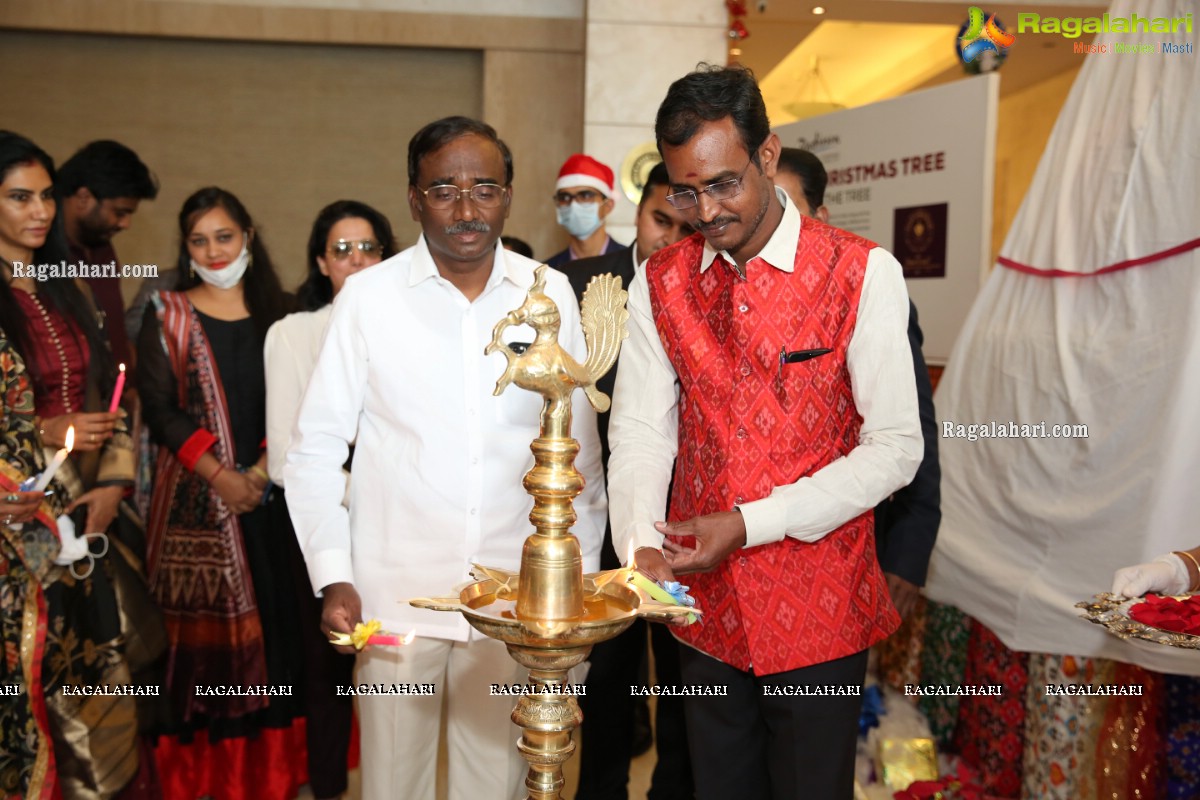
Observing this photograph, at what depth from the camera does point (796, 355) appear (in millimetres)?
2020

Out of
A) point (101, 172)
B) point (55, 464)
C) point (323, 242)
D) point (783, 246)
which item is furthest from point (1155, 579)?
point (101, 172)

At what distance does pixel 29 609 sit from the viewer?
2.92 m

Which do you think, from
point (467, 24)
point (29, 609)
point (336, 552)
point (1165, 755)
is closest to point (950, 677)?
point (1165, 755)

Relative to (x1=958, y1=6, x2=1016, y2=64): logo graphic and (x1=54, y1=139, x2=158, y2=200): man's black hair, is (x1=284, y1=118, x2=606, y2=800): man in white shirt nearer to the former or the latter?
(x1=54, y1=139, x2=158, y2=200): man's black hair

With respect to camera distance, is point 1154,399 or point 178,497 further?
point 178,497

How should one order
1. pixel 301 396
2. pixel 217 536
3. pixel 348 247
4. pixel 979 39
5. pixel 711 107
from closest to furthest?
pixel 711 107 → pixel 301 396 → pixel 217 536 → pixel 348 247 → pixel 979 39

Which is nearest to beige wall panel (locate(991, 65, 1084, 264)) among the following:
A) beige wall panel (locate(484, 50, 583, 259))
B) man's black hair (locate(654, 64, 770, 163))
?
beige wall panel (locate(484, 50, 583, 259))

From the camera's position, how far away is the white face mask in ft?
12.1

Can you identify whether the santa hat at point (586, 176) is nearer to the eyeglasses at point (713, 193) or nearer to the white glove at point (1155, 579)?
the eyeglasses at point (713, 193)

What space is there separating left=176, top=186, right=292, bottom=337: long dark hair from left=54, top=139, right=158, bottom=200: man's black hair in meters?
0.90

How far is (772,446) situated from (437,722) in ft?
3.35

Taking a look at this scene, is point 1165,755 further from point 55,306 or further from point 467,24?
point 467,24

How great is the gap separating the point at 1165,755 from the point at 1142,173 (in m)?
1.72

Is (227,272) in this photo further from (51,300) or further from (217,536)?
(217,536)
